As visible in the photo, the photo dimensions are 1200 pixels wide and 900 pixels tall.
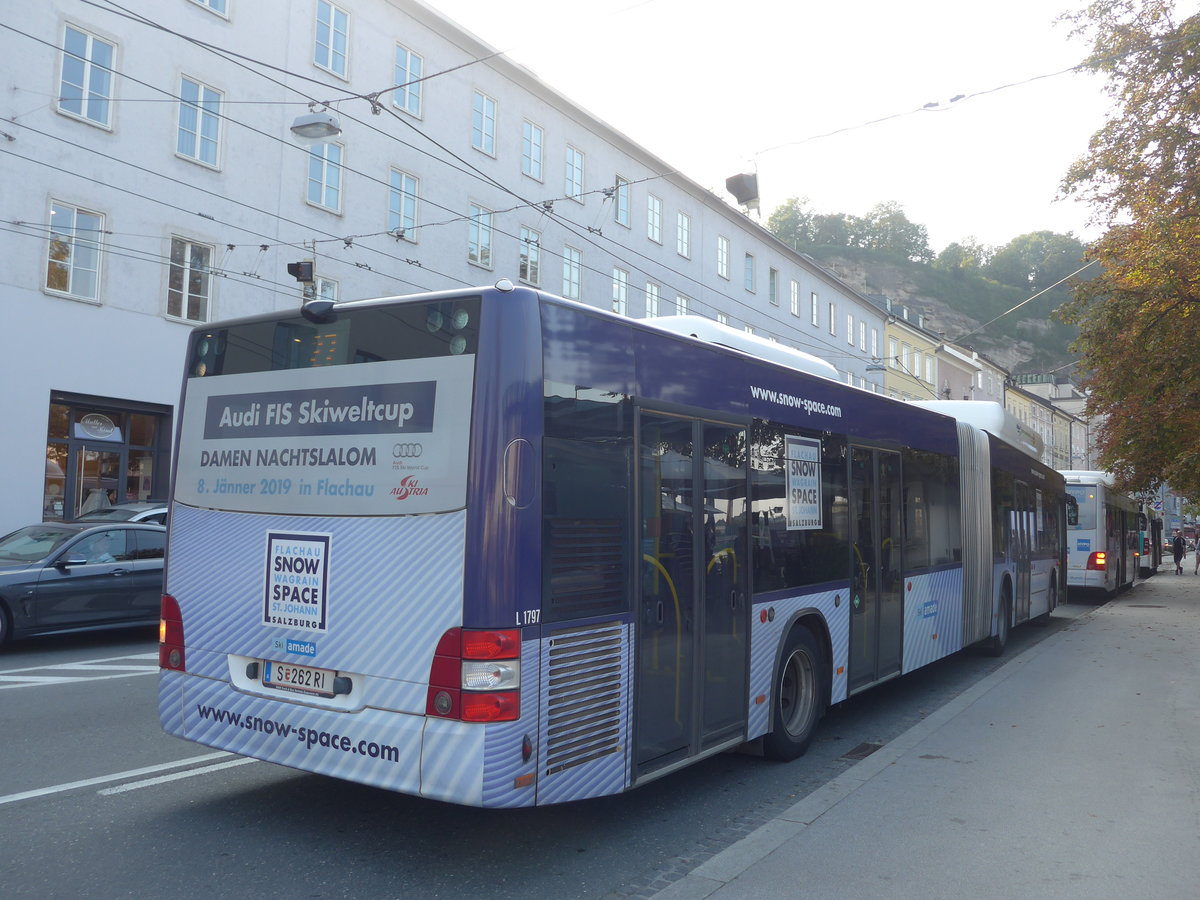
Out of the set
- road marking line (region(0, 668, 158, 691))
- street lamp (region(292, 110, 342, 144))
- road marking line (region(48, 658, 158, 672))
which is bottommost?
road marking line (region(48, 658, 158, 672))

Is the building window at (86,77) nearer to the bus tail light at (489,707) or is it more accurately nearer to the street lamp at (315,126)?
the street lamp at (315,126)

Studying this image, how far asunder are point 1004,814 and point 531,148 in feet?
87.8

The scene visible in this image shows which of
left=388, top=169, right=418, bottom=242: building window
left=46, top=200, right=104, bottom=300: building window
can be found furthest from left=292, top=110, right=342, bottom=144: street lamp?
left=388, top=169, right=418, bottom=242: building window

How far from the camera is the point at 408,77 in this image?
84.6ft

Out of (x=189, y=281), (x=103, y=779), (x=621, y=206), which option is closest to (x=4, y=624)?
(x=103, y=779)

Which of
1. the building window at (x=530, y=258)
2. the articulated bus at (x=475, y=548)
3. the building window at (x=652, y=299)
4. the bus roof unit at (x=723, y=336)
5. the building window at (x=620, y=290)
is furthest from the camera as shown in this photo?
the building window at (x=652, y=299)

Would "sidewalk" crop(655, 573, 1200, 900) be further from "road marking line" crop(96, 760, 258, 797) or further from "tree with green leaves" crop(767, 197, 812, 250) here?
"tree with green leaves" crop(767, 197, 812, 250)

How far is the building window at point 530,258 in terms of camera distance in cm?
2897

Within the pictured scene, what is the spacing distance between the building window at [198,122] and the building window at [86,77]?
144 cm

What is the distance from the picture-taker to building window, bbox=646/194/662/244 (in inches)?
1412

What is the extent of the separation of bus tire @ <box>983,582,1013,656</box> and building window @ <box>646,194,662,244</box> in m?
24.1

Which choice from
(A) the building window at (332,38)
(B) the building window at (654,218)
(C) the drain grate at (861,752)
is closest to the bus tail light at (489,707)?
(C) the drain grate at (861,752)

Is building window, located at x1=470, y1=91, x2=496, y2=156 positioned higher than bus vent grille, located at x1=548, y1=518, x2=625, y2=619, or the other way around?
building window, located at x1=470, y1=91, x2=496, y2=156

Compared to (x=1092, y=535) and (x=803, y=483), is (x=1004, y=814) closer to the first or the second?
(x=803, y=483)
